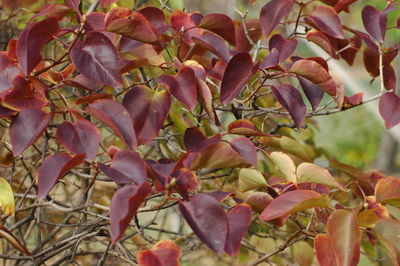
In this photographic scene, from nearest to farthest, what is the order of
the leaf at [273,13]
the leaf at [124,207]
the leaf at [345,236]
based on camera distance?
the leaf at [124,207] < the leaf at [345,236] < the leaf at [273,13]

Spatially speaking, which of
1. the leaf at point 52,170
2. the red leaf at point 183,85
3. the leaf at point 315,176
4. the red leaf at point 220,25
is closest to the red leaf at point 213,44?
the red leaf at point 220,25

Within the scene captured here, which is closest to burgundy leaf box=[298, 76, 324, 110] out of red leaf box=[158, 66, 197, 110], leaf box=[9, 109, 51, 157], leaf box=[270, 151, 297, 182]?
leaf box=[270, 151, 297, 182]

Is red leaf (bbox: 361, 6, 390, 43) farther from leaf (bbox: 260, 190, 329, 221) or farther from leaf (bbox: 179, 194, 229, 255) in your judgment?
leaf (bbox: 179, 194, 229, 255)

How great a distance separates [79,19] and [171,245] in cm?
38

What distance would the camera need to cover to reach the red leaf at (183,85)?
2.82ft

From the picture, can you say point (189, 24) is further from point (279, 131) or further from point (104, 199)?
point (104, 199)

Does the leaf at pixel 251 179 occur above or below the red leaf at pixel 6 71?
below

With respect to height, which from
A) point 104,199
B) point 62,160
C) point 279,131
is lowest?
point 104,199

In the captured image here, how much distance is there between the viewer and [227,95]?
0.93m

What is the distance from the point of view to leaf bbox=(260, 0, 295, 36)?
3.64 ft

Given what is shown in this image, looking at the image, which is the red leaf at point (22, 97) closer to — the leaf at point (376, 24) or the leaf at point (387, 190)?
the leaf at point (387, 190)

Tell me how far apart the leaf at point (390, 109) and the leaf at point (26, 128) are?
1.93ft

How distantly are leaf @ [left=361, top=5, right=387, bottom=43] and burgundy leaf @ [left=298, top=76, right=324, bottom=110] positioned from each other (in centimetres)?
22

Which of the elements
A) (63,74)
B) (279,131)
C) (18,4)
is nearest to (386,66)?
(279,131)
